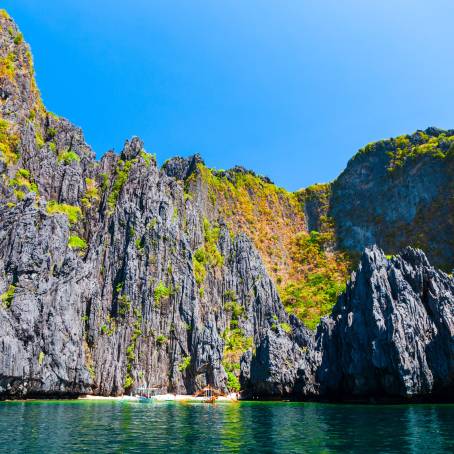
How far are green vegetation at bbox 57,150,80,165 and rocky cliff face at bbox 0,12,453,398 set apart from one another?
74cm

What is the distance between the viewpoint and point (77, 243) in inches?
4838

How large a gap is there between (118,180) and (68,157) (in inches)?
623

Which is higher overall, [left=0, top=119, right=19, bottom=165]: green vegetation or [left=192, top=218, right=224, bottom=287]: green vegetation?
[left=0, top=119, right=19, bottom=165]: green vegetation

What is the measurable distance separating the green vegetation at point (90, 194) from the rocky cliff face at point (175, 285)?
46 cm

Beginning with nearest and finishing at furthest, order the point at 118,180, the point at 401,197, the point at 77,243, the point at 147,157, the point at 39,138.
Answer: the point at 77,243
the point at 39,138
the point at 118,180
the point at 147,157
the point at 401,197

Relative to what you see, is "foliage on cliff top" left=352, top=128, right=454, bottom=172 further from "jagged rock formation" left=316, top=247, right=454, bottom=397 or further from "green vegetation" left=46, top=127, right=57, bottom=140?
"green vegetation" left=46, top=127, right=57, bottom=140

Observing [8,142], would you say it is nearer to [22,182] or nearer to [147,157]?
[22,182]

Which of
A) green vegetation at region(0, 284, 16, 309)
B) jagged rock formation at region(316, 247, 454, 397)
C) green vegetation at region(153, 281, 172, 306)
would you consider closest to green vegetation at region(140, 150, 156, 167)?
green vegetation at region(153, 281, 172, 306)

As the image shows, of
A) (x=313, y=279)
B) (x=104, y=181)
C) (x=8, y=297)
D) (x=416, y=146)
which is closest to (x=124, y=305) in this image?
(x=8, y=297)

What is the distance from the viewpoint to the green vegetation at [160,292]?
4761 inches

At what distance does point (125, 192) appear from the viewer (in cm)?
13700

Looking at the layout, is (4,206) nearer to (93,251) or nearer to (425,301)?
(93,251)

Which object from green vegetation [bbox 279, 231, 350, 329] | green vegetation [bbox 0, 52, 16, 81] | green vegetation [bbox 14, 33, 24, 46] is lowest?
green vegetation [bbox 279, 231, 350, 329]

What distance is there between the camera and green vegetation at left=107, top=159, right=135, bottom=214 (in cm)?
13500
